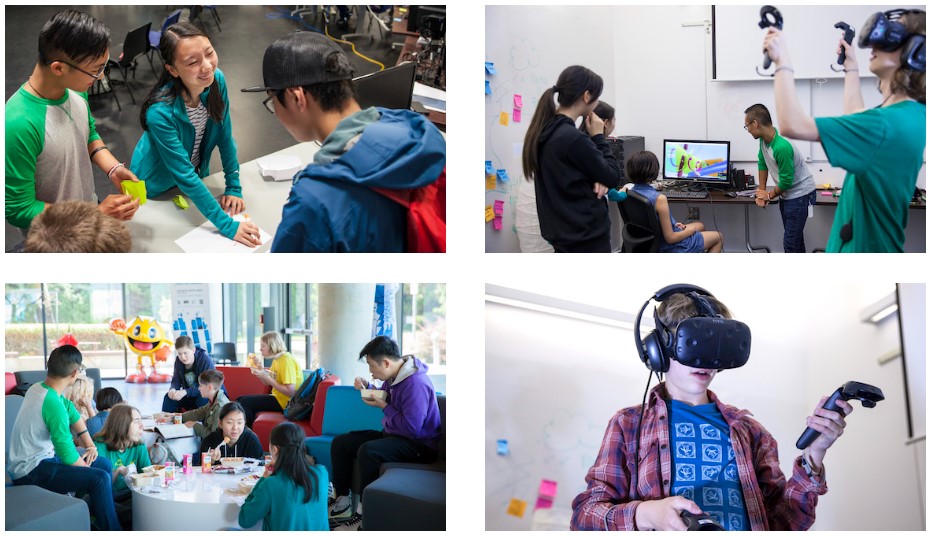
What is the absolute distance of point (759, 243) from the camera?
216cm

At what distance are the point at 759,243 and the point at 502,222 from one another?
75cm

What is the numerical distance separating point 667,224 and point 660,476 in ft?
2.41

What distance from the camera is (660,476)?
6.18ft

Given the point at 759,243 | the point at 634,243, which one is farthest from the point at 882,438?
the point at 634,243

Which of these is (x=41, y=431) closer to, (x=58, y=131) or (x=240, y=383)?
(x=240, y=383)

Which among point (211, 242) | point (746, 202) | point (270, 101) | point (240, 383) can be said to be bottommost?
point (240, 383)

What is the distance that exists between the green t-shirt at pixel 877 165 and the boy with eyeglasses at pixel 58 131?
1.85 m

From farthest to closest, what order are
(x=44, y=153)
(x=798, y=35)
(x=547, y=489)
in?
1. (x=547, y=489)
2. (x=798, y=35)
3. (x=44, y=153)

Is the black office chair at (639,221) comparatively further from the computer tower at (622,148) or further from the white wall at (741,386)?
the white wall at (741,386)

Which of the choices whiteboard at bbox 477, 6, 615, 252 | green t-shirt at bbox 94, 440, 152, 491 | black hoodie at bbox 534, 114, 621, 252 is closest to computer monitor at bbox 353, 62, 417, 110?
whiteboard at bbox 477, 6, 615, 252

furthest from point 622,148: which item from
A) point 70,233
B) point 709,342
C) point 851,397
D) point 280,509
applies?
point 70,233

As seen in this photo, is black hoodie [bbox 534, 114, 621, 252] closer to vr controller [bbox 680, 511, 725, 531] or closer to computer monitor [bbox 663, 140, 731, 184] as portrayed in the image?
computer monitor [bbox 663, 140, 731, 184]

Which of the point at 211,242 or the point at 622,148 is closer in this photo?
the point at 211,242

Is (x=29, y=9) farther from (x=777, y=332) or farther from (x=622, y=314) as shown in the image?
(x=777, y=332)
